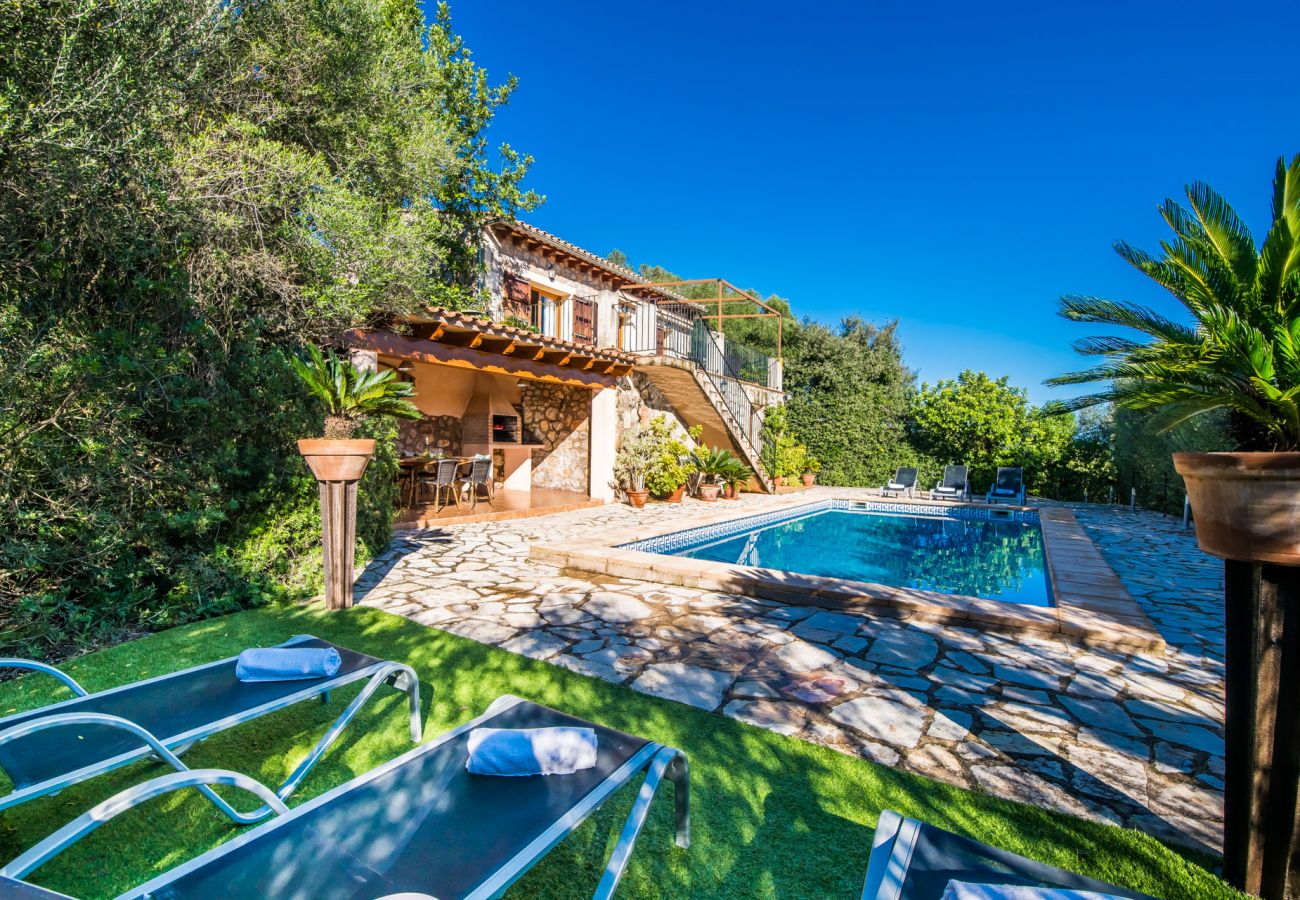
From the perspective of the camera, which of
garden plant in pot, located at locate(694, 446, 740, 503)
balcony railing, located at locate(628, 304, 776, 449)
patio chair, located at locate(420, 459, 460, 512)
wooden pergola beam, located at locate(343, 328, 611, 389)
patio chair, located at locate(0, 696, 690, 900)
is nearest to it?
patio chair, located at locate(0, 696, 690, 900)

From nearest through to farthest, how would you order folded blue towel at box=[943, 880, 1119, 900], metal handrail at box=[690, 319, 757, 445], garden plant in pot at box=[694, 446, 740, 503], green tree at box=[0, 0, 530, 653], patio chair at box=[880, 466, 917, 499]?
folded blue towel at box=[943, 880, 1119, 900], green tree at box=[0, 0, 530, 653], garden plant in pot at box=[694, 446, 740, 503], metal handrail at box=[690, 319, 757, 445], patio chair at box=[880, 466, 917, 499]

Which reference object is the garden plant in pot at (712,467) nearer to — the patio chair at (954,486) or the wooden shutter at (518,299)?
the wooden shutter at (518,299)

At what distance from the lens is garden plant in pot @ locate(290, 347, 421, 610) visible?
4953 mm

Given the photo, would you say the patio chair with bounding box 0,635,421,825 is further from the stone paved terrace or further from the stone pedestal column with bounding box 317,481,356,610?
the stone pedestal column with bounding box 317,481,356,610

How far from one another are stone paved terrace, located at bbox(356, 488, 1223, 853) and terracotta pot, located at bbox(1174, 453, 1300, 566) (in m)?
1.26

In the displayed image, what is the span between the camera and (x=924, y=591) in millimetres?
5594

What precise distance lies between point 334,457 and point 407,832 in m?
3.96

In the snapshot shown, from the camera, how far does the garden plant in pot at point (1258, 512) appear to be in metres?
1.70

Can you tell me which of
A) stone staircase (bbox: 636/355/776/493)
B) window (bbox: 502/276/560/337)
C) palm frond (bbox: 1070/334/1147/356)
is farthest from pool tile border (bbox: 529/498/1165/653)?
window (bbox: 502/276/560/337)

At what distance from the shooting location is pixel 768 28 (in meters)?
12.3

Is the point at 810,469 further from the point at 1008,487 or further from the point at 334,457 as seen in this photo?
the point at 334,457

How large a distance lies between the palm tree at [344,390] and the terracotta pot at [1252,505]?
5.50m

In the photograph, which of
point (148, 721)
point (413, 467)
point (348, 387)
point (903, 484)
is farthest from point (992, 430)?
point (148, 721)

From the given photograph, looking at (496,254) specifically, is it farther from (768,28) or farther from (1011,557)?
(1011,557)
